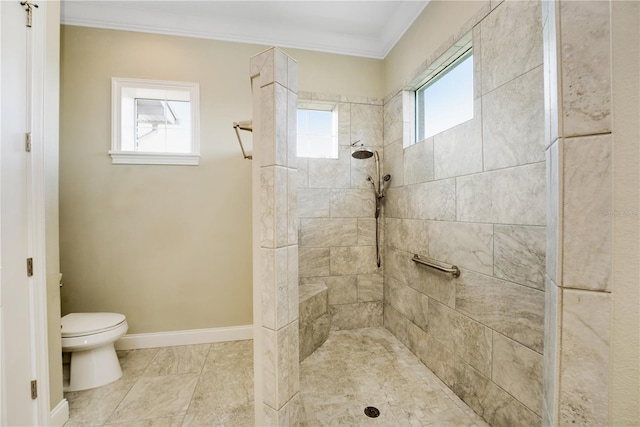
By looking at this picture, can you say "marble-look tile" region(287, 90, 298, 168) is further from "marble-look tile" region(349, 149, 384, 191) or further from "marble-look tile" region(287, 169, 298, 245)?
"marble-look tile" region(349, 149, 384, 191)

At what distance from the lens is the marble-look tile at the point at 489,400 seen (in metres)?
1.32

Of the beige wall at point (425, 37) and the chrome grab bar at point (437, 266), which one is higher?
the beige wall at point (425, 37)

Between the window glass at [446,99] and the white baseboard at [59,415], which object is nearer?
the white baseboard at [59,415]

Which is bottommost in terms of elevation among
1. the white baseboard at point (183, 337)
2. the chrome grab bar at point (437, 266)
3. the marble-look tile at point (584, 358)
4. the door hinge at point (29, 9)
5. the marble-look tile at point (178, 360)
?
the marble-look tile at point (178, 360)

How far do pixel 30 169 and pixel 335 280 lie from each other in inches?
92.7

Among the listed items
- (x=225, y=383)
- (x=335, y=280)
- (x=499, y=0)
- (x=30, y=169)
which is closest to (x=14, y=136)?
(x=30, y=169)

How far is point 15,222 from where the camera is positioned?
1287mm

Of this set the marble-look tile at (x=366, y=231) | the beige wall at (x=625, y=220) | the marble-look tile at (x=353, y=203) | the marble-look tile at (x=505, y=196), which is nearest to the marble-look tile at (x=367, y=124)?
the marble-look tile at (x=353, y=203)

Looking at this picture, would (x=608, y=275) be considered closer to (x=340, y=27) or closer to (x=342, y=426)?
(x=342, y=426)

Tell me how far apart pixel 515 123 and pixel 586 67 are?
3.42ft

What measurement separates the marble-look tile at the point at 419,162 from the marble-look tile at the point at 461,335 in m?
1.01

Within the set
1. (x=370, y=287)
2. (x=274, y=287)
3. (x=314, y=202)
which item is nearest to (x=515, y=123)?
(x=274, y=287)

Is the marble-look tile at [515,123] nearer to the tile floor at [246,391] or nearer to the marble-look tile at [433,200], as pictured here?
the marble-look tile at [433,200]

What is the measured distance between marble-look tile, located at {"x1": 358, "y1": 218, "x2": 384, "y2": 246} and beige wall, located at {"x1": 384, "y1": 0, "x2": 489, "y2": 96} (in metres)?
1.36
